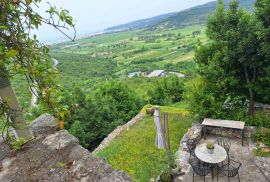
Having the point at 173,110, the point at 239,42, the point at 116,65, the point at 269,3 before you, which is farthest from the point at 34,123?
the point at 116,65

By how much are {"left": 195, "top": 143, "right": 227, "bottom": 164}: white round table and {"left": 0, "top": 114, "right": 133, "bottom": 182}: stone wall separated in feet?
19.0

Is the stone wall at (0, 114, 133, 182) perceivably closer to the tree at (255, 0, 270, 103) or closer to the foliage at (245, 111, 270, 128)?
the tree at (255, 0, 270, 103)

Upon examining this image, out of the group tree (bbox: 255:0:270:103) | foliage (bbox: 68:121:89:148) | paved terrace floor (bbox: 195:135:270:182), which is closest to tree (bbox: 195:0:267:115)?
tree (bbox: 255:0:270:103)

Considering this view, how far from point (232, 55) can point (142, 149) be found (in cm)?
539

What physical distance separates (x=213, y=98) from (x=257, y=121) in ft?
6.31

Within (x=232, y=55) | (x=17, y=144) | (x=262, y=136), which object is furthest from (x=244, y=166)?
(x=17, y=144)

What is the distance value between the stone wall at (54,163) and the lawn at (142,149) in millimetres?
6770

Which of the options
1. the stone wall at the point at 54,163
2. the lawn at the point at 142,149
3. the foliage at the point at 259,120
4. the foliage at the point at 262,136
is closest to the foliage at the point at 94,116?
the lawn at the point at 142,149

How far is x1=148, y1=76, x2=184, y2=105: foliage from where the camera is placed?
80.5 ft

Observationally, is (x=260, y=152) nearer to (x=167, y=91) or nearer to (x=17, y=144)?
(x=17, y=144)

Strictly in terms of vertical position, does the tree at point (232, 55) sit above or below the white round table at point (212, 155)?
above

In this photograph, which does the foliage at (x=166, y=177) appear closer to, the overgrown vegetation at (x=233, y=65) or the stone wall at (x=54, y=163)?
the overgrown vegetation at (x=233, y=65)

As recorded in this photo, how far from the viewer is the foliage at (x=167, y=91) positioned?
24.5 metres

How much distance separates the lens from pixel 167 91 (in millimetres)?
25219
